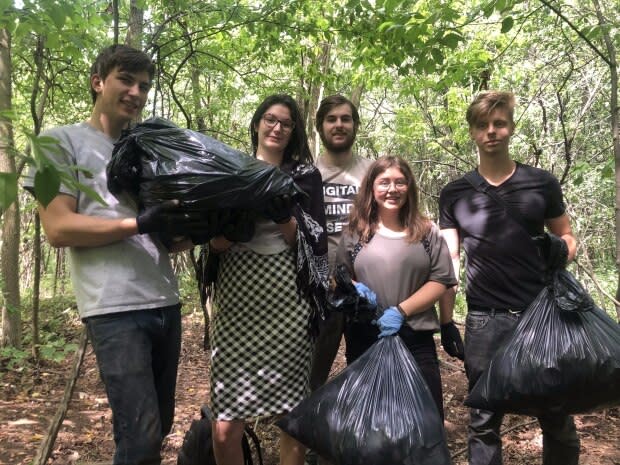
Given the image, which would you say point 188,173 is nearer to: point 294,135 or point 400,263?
point 294,135

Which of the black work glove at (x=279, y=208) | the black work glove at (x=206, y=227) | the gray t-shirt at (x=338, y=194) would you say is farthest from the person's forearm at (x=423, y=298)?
the black work glove at (x=206, y=227)

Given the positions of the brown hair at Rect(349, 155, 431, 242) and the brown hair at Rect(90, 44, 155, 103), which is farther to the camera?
the brown hair at Rect(349, 155, 431, 242)

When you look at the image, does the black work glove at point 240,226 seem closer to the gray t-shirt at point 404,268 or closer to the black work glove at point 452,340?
the gray t-shirt at point 404,268

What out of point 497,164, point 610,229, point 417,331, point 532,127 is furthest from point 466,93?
point 417,331

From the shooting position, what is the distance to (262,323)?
2.17 m

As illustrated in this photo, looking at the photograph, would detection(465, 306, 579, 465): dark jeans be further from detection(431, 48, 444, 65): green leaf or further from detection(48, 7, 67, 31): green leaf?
detection(48, 7, 67, 31): green leaf

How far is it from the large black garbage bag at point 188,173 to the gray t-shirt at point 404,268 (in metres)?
0.66

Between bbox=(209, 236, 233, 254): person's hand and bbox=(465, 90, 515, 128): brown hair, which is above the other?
bbox=(465, 90, 515, 128): brown hair

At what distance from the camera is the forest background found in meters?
2.90

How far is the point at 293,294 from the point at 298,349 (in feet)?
0.81

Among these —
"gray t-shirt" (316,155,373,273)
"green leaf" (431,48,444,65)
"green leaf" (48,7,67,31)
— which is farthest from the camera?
"green leaf" (431,48,444,65)

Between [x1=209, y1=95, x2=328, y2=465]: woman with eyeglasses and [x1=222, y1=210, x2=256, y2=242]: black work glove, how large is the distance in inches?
6.7

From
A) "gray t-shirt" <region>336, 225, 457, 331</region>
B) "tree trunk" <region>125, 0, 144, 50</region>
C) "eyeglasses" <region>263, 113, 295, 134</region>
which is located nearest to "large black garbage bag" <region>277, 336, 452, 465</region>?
"gray t-shirt" <region>336, 225, 457, 331</region>

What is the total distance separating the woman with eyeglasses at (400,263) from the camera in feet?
7.43
